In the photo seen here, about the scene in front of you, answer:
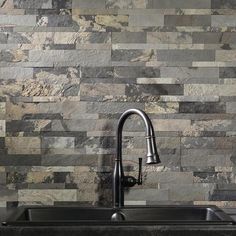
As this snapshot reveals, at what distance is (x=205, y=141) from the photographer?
1982mm

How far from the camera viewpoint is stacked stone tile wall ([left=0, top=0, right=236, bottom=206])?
1.97m

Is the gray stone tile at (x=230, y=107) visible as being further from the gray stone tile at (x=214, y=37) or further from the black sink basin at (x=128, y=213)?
the black sink basin at (x=128, y=213)

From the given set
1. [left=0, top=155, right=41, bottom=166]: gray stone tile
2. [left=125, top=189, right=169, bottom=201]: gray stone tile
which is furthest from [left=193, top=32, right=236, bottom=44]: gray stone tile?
[left=0, top=155, right=41, bottom=166]: gray stone tile

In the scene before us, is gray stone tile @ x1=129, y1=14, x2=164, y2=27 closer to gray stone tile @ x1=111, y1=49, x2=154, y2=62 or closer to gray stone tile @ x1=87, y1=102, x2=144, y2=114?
gray stone tile @ x1=111, y1=49, x2=154, y2=62

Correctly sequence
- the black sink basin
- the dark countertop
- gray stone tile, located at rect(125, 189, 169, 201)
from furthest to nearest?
1. gray stone tile, located at rect(125, 189, 169, 201)
2. the black sink basin
3. the dark countertop

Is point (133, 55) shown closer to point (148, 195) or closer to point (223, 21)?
point (223, 21)

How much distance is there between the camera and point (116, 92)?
1985 millimetres

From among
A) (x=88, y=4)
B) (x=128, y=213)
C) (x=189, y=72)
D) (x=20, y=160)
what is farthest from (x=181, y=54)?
(x=20, y=160)

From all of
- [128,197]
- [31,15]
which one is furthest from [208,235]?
[31,15]

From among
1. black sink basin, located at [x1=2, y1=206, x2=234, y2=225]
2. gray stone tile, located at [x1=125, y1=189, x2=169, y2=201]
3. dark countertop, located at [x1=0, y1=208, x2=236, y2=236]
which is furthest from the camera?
gray stone tile, located at [x1=125, y1=189, x2=169, y2=201]

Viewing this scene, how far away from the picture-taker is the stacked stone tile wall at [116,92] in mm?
1970

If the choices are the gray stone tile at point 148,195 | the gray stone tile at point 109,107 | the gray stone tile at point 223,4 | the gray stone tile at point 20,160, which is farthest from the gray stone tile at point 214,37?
the gray stone tile at point 20,160

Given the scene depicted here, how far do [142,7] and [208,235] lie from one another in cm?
97

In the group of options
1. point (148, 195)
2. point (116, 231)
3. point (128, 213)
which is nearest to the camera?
point (116, 231)
